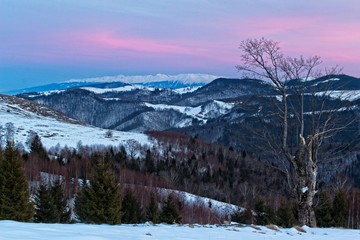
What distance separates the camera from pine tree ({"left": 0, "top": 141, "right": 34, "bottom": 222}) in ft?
107

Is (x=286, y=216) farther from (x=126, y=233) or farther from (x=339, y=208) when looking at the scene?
(x=126, y=233)

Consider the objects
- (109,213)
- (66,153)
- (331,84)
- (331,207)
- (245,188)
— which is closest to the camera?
(331,84)

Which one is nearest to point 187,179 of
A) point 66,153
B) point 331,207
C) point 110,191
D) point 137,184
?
point 137,184

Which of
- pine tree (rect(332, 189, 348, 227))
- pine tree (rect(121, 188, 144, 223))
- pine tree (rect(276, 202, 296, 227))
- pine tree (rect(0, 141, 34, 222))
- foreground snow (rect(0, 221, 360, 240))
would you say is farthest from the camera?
pine tree (rect(121, 188, 144, 223))

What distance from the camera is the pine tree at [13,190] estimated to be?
32.8 meters

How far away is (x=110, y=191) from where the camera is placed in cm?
3716

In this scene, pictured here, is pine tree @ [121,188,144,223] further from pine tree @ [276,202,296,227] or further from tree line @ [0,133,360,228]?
pine tree @ [276,202,296,227]

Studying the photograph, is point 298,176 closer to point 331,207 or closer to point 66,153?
point 331,207

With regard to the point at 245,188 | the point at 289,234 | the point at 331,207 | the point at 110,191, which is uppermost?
the point at 289,234

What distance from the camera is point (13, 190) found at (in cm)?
3322

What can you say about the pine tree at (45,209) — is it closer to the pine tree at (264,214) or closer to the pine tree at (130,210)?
the pine tree at (130,210)

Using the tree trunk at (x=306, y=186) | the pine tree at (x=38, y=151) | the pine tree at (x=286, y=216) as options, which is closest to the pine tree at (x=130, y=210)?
the pine tree at (x=286, y=216)

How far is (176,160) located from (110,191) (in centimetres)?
12329

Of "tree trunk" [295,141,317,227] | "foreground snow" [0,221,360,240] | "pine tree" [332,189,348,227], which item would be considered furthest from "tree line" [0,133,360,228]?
"foreground snow" [0,221,360,240]
